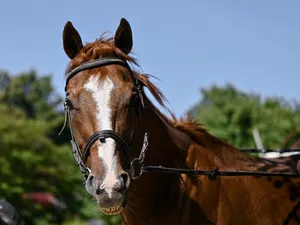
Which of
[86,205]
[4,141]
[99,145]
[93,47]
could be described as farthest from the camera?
[86,205]

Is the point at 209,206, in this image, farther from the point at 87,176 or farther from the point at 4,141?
the point at 4,141

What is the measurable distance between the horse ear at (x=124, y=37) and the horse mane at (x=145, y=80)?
7cm

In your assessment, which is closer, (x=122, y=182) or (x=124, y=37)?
(x=122, y=182)

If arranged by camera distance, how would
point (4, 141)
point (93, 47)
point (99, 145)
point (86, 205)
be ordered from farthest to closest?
1. point (86, 205)
2. point (4, 141)
3. point (93, 47)
4. point (99, 145)

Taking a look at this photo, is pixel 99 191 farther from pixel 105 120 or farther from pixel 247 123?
pixel 247 123

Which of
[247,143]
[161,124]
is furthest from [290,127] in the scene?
[161,124]

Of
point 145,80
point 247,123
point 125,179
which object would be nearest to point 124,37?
point 145,80

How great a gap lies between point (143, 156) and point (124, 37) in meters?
1.08

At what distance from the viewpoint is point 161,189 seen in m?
4.99

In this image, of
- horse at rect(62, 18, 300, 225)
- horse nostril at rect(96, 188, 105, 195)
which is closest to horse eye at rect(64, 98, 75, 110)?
horse at rect(62, 18, 300, 225)

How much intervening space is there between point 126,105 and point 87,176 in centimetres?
63

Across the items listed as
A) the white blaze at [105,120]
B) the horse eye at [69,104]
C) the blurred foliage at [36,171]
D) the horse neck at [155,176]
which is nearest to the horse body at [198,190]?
the horse neck at [155,176]

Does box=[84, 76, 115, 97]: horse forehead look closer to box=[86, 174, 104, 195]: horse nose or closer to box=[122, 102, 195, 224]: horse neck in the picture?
box=[122, 102, 195, 224]: horse neck

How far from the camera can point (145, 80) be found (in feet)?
16.6
